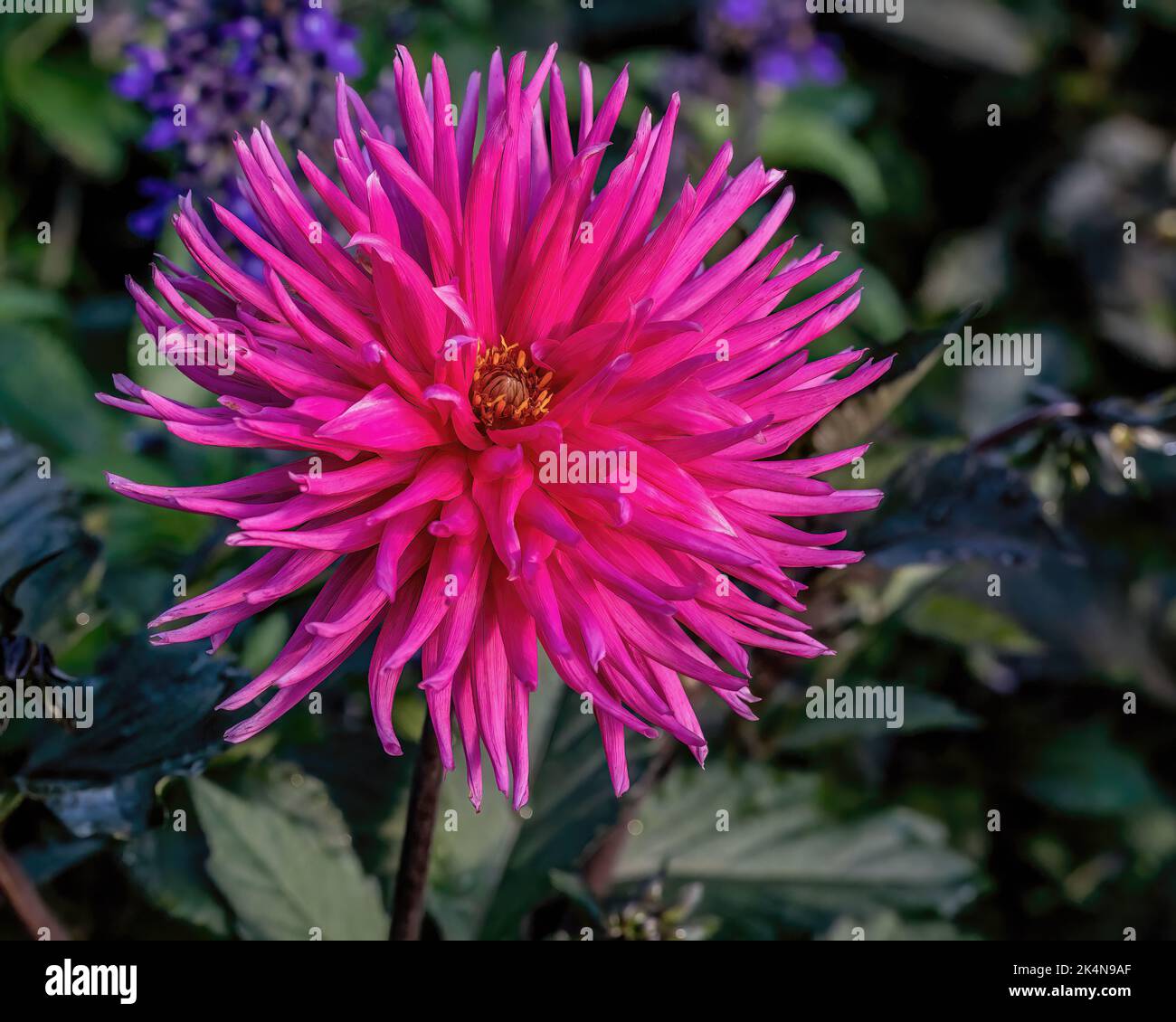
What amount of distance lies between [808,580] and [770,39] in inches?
54.3

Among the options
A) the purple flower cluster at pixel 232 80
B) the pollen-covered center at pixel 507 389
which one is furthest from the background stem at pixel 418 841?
the purple flower cluster at pixel 232 80

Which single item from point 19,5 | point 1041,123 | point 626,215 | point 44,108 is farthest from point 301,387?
point 1041,123

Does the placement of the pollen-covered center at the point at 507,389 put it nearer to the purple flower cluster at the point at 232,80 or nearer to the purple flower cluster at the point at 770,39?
the purple flower cluster at the point at 232,80

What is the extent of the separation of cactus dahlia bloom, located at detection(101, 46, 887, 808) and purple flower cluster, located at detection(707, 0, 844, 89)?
1.33m

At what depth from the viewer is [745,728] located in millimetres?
1213

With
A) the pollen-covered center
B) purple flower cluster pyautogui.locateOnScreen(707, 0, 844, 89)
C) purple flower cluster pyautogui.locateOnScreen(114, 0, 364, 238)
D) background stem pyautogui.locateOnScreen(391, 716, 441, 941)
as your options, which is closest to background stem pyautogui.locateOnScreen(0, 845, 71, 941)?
background stem pyautogui.locateOnScreen(391, 716, 441, 941)

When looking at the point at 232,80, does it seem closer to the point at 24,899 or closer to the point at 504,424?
the point at 504,424

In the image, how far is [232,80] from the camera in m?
1.26

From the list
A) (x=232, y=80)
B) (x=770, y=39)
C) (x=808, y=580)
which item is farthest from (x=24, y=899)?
(x=770, y=39)

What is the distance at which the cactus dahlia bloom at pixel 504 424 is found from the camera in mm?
663

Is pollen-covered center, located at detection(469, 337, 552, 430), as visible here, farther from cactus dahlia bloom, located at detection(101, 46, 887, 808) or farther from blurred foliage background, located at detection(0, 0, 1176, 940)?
blurred foliage background, located at detection(0, 0, 1176, 940)

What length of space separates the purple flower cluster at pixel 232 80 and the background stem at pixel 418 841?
763 millimetres
